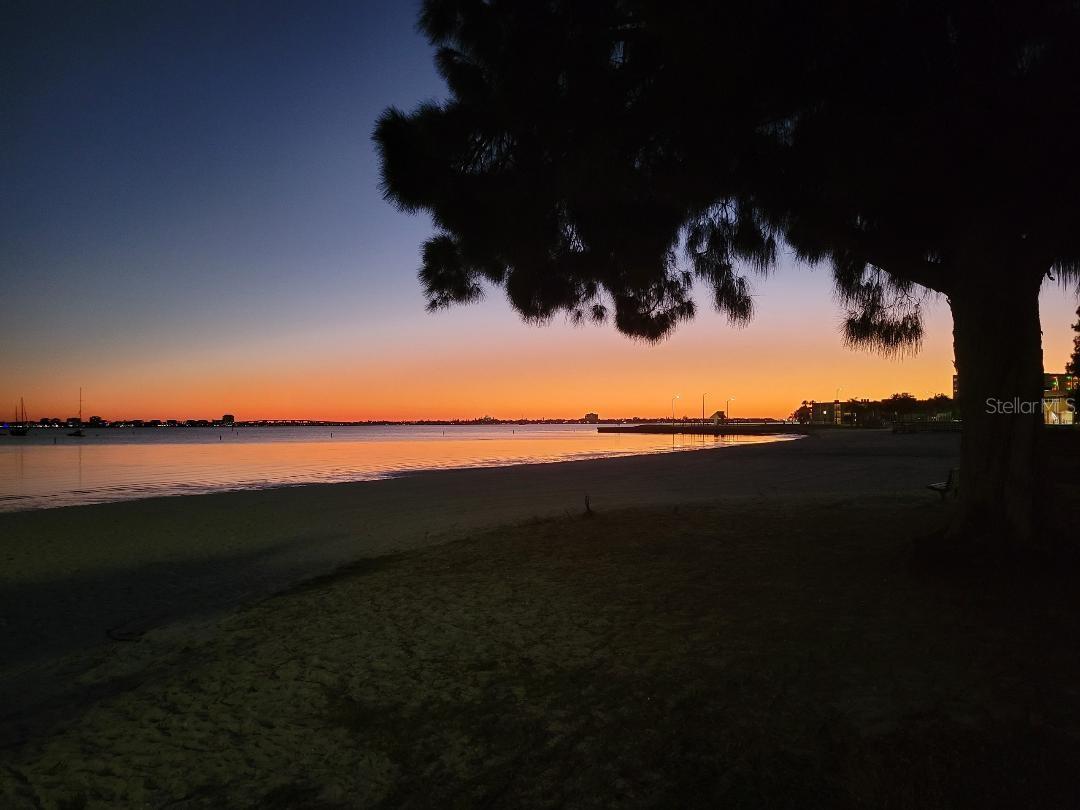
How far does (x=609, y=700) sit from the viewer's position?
152 inches

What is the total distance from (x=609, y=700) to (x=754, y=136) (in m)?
4.40

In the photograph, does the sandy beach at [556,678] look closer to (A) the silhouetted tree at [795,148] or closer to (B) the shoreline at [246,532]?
(B) the shoreline at [246,532]

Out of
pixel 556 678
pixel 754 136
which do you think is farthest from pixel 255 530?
pixel 754 136

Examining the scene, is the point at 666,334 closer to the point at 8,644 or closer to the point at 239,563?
the point at 239,563

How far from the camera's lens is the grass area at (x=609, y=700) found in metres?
3.03

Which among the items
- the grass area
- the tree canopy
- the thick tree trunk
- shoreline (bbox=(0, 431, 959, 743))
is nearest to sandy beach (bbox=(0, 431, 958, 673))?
shoreline (bbox=(0, 431, 959, 743))

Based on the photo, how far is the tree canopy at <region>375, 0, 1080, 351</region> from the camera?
14.7 feet

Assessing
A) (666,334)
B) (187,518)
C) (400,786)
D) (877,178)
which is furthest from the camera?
(187,518)

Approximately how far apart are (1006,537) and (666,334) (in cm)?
445

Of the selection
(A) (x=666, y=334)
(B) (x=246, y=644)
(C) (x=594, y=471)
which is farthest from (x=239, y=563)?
(C) (x=594, y=471)

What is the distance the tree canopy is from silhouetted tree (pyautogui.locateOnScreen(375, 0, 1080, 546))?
0.05 ft

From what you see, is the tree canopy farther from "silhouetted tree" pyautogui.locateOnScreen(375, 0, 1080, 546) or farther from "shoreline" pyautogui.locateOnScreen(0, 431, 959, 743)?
"shoreline" pyautogui.locateOnScreen(0, 431, 959, 743)

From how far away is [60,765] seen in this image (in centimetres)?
353

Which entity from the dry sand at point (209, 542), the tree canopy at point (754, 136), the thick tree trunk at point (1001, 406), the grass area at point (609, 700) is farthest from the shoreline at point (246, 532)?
the thick tree trunk at point (1001, 406)
